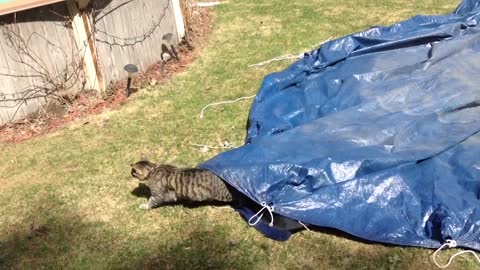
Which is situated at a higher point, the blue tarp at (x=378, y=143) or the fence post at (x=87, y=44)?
the fence post at (x=87, y=44)

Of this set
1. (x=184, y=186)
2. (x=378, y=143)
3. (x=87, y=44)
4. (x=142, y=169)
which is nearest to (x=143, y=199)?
(x=142, y=169)

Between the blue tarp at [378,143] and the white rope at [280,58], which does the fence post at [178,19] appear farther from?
the blue tarp at [378,143]

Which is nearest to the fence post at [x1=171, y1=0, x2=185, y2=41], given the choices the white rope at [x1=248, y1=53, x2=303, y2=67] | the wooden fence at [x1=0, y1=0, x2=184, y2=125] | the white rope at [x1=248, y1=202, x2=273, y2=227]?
the wooden fence at [x1=0, y1=0, x2=184, y2=125]

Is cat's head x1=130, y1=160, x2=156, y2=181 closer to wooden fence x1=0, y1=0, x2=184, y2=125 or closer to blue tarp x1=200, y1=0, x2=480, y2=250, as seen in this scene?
blue tarp x1=200, y1=0, x2=480, y2=250

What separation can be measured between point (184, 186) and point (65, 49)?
3.21m

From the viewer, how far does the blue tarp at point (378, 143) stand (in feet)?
14.0

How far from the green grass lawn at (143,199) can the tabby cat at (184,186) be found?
15cm

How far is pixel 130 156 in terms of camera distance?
6.03m

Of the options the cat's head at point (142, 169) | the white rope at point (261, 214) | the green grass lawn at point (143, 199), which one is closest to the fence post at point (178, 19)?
the green grass lawn at point (143, 199)

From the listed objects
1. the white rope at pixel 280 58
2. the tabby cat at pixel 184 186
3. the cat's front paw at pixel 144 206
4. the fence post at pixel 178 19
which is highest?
the fence post at pixel 178 19

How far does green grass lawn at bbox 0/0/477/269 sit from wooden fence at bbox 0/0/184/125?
59cm

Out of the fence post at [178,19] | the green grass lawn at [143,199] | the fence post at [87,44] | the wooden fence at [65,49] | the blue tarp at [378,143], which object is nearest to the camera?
the blue tarp at [378,143]

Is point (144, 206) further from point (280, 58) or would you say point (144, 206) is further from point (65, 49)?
point (280, 58)

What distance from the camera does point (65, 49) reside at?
6.95 metres
